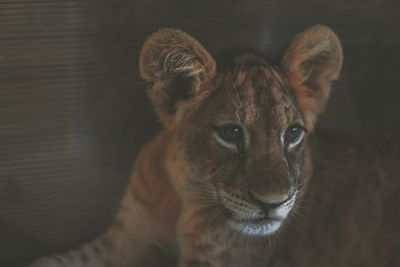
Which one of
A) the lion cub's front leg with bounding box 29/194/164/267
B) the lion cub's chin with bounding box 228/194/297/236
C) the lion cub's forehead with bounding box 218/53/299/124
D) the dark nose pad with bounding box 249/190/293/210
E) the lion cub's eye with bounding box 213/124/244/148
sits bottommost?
the lion cub's front leg with bounding box 29/194/164/267

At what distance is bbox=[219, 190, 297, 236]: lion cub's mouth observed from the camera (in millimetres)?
2111

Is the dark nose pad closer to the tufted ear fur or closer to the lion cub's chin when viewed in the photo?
the lion cub's chin

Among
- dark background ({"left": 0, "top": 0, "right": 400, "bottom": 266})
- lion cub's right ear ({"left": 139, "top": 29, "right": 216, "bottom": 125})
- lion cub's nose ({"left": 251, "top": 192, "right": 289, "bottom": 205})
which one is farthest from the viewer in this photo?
dark background ({"left": 0, "top": 0, "right": 400, "bottom": 266})

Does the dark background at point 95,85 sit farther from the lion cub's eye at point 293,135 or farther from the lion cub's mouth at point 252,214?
the lion cub's mouth at point 252,214

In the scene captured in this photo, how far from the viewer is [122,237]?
8.25 ft

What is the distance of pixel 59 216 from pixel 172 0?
790mm

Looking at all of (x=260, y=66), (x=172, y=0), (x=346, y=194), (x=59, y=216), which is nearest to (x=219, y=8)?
(x=172, y=0)

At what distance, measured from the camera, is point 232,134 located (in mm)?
2176

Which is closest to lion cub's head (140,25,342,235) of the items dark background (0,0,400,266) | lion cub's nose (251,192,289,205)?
lion cub's nose (251,192,289,205)

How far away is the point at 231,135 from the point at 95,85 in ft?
1.87

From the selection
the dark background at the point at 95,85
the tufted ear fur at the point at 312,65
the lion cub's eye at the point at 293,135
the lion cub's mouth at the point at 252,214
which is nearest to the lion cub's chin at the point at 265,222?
the lion cub's mouth at the point at 252,214

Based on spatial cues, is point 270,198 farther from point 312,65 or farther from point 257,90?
point 312,65

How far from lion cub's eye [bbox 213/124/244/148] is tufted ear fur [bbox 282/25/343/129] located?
0.76 feet

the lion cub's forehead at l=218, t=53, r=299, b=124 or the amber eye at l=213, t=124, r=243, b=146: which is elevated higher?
the lion cub's forehead at l=218, t=53, r=299, b=124
